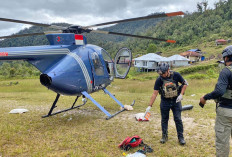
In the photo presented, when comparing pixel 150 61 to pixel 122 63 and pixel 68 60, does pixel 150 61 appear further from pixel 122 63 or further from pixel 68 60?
pixel 68 60

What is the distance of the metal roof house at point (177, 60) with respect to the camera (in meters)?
47.3

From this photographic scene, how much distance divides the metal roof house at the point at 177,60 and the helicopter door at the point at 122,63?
40355mm

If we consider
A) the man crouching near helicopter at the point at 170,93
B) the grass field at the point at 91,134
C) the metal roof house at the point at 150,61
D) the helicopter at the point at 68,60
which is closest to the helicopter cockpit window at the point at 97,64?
the helicopter at the point at 68,60

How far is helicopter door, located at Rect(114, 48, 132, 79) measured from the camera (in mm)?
9005

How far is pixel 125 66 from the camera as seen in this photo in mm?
9164

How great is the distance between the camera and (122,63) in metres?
9.20

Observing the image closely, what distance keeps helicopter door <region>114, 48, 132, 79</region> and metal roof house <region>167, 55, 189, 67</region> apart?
40355 mm

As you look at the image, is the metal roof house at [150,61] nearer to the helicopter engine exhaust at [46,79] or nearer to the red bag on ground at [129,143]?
the helicopter engine exhaust at [46,79]

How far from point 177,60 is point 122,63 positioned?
41.7m

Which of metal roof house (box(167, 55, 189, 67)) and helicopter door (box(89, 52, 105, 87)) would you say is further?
metal roof house (box(167, 55, 189, 67))

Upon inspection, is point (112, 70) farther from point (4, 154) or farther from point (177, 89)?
point (4, 154)

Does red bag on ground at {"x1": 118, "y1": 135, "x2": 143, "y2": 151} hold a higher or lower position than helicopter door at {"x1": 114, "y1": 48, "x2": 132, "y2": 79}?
lower

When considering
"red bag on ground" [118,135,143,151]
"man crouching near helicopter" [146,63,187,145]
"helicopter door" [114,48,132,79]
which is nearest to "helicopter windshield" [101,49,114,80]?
"helicopter door" [114,48,132,79]

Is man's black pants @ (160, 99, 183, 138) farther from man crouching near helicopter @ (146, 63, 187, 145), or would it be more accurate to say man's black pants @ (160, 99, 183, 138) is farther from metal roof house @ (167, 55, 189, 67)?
metal roof house @ (167, 55, 189, 67)
